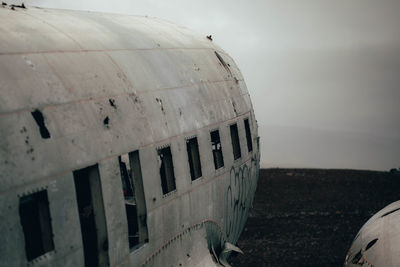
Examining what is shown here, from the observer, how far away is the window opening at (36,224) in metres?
7.88

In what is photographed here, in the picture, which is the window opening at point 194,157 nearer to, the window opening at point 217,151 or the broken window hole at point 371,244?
the window opening at point 217,151

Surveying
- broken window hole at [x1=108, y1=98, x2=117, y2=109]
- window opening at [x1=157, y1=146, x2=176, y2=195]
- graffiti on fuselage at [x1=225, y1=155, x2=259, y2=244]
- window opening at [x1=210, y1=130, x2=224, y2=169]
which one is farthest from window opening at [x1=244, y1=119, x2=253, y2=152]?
broken window hole at [x1=108, y1=98, x2=117, y2=109]

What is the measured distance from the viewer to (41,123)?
802cm

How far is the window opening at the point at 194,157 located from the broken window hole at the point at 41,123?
210 inches

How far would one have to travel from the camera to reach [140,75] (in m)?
11.3

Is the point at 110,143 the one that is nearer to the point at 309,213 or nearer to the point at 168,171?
the point at 168,171

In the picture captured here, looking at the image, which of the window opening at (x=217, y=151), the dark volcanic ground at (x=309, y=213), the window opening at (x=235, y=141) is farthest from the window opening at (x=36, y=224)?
the dark volcanic ground at (x=309, y=213)

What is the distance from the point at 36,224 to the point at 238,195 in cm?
923

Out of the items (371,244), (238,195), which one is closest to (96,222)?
(238,195)

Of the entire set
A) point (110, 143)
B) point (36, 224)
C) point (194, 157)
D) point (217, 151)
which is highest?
point (110, 143)

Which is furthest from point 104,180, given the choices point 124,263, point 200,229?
point 200,229

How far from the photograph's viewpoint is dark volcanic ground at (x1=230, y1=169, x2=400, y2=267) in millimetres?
25172

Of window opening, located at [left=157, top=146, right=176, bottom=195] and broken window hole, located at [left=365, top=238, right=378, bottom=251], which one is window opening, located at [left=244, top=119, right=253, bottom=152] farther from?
window opening, located at [left=157, top=146, right=176, bottom=195]

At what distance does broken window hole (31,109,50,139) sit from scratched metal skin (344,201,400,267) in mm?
11122
